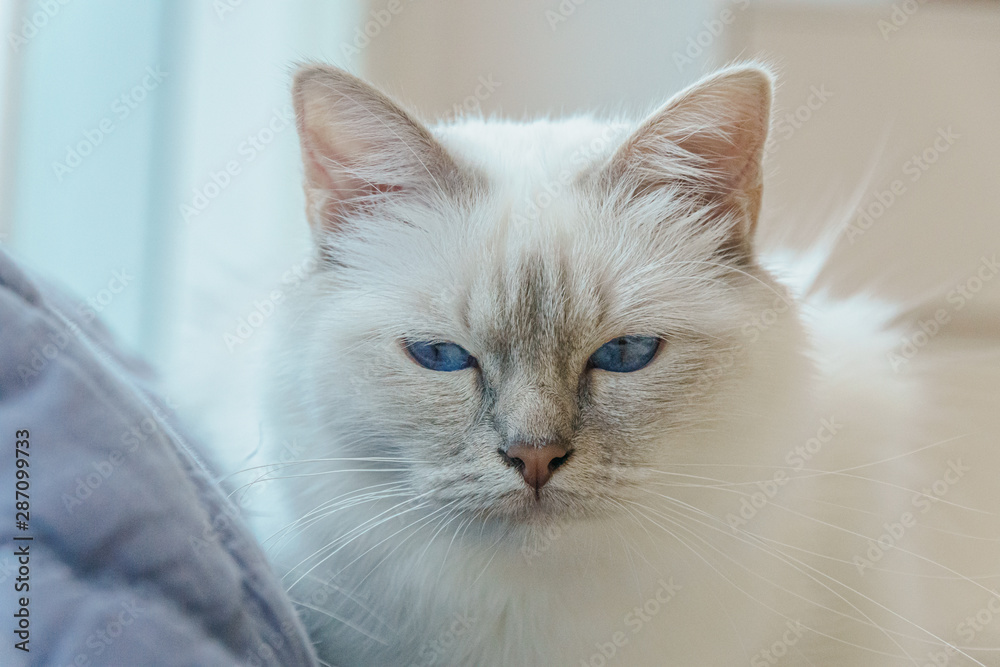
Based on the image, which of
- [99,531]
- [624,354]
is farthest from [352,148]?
[99,531]

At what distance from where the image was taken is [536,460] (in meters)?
0.74

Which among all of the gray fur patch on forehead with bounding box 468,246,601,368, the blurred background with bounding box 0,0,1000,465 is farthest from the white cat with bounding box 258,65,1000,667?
the blurred background with bounding box 0,0,1000,465

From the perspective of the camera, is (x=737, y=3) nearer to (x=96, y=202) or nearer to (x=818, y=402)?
(x=818, y=402)

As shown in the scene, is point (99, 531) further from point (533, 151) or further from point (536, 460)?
point (533, 151)

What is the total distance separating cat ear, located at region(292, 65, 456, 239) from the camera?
0.86 metres

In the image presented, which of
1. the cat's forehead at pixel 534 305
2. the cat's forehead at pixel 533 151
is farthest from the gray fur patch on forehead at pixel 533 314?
the cat's forehead at pixel 533 151

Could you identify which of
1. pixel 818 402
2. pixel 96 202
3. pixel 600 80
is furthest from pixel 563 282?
pixel 600 80

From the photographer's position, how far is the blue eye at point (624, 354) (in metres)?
0.83

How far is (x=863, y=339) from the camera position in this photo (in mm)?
1128

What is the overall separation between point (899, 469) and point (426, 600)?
0.66 meters

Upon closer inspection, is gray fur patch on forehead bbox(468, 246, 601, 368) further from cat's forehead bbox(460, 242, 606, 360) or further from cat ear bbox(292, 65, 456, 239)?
cat ear bbox(292, 65, 456, 239)

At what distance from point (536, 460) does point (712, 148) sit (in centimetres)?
44

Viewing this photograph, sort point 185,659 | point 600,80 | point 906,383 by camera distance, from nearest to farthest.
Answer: point 185,659
point 906,383
point 600,80

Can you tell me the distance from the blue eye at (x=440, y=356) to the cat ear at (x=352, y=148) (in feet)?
0.71
